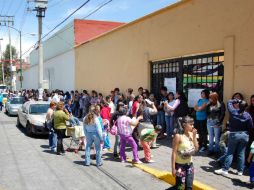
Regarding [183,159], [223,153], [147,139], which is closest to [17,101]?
[147,139]

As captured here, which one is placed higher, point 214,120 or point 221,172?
point 214,120

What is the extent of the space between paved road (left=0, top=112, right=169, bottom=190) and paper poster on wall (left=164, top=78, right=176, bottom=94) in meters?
4.27

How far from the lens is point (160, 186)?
23.8ft

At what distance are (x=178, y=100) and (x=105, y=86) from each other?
8.95 meters

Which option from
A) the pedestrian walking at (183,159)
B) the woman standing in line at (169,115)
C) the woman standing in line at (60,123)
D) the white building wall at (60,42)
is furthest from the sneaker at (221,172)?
the white building wall at (60,42)

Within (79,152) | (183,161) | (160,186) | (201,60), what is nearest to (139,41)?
(201,60)

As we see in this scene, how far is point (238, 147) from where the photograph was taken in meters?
7.70

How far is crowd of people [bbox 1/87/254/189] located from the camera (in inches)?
221

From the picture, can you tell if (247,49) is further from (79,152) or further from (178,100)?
(79,152)

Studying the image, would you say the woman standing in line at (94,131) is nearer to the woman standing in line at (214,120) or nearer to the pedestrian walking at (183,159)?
the woman standing in line at (214,120)

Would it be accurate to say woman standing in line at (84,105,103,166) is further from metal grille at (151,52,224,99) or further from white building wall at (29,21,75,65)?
white building wall at (29,21,75,65)

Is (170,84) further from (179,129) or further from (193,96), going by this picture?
(179,129)

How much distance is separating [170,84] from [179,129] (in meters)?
7.75

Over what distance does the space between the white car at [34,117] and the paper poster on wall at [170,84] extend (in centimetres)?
474
